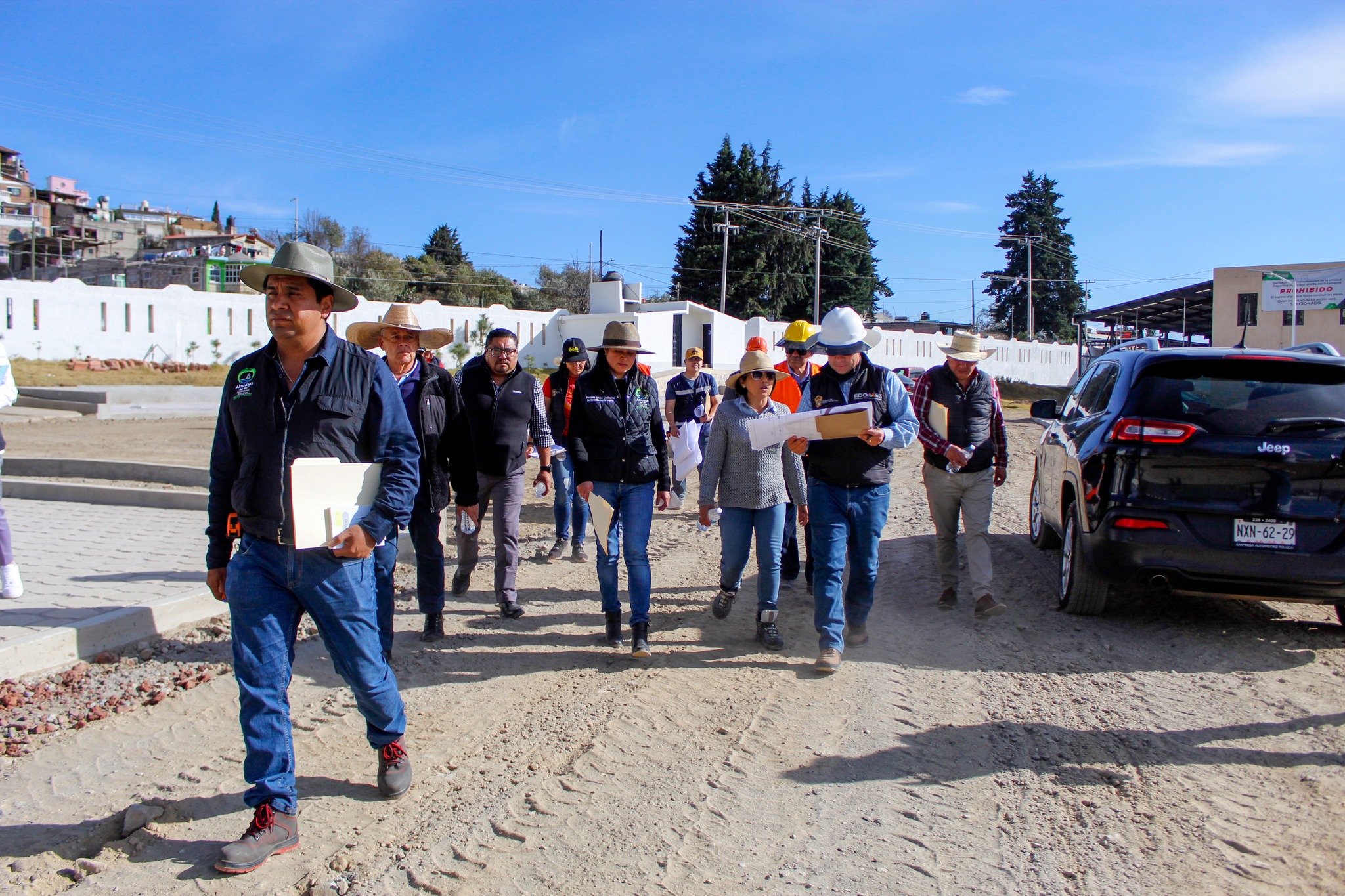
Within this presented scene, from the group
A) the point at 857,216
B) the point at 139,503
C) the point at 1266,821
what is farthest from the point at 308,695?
the point at 857,216

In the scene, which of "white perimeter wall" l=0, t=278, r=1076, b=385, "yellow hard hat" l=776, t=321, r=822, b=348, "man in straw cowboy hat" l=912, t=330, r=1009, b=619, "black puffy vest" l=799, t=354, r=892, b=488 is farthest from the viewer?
"white perimeter wall" l=0, t=278, r=1076, b=385

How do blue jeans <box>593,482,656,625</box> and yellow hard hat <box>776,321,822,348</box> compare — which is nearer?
blue jeans <box>593,482,656,625</box>

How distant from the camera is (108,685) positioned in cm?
487

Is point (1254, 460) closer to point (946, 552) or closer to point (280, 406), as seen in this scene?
point (946, 552)

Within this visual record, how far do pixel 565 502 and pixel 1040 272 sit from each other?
80147mm

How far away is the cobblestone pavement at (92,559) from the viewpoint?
5.73 m

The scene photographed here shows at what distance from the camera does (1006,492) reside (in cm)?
1209

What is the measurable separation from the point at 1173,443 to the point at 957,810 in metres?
3.06

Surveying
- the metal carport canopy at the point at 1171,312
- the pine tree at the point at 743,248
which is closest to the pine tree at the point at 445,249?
the pine tree at the point at 743,248

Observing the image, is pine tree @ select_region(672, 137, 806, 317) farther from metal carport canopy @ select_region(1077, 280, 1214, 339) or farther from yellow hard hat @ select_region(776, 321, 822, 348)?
yellow hard hat @ select_region(776, 321, 822, 348)

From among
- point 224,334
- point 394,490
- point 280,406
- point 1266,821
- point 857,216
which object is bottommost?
point 1266,821

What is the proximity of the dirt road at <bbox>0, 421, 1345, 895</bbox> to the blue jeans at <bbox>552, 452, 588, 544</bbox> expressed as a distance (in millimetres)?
2181

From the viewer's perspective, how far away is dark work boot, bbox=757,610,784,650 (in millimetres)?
5625

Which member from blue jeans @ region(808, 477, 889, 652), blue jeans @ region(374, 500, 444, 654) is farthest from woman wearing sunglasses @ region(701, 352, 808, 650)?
blue jeans @ region(374, 500, 444, 654)
